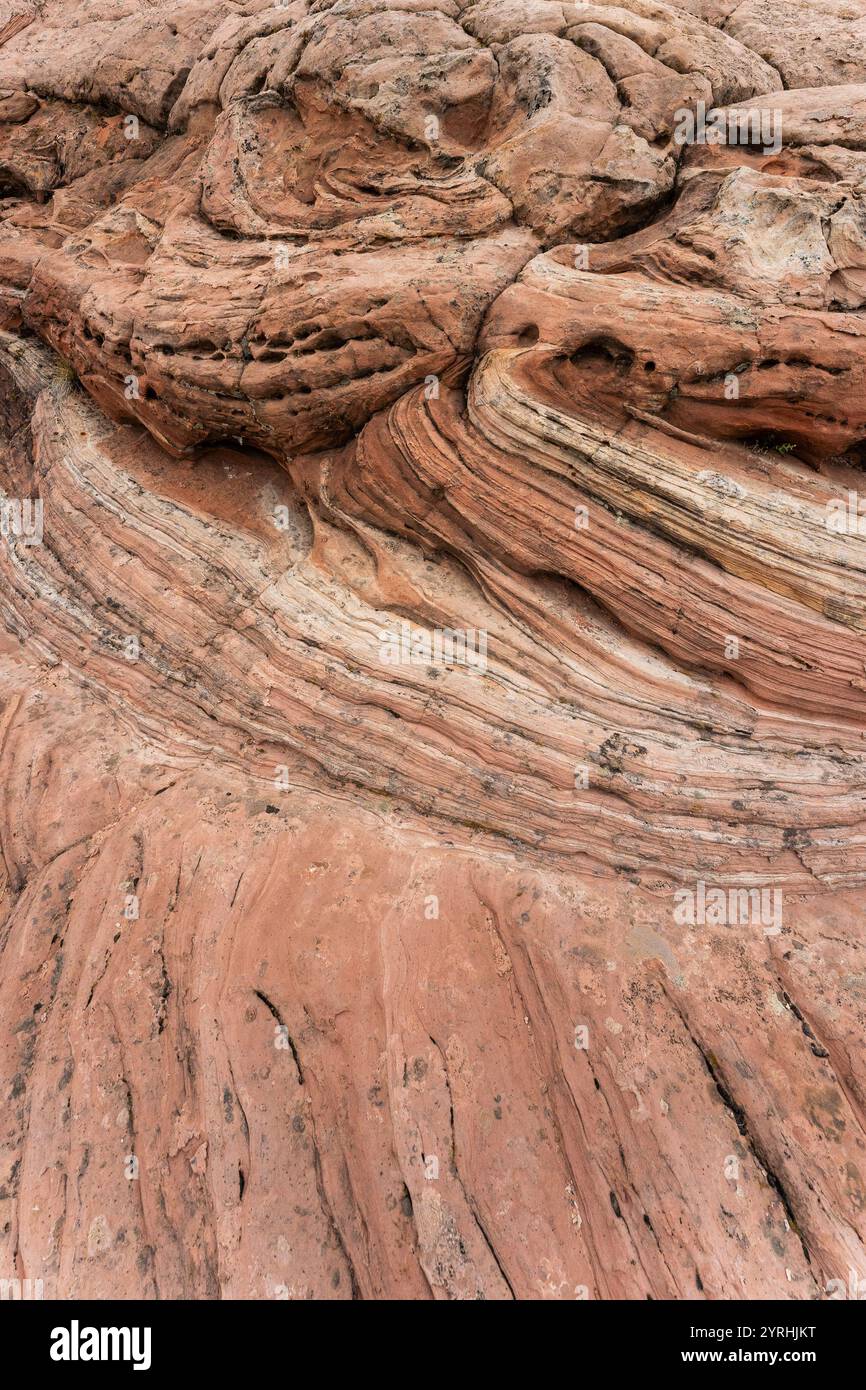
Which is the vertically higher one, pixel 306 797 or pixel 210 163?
pixel 210 163

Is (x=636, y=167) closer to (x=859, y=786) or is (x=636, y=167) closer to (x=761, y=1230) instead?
(x=859, y=786)

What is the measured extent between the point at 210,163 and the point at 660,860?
11011 mm

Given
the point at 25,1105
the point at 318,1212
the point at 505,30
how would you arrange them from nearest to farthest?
1. the point at 318,1212
2. the point at 25,1105
3. the point at 505,30

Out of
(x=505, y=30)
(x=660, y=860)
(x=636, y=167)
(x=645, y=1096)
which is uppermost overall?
(x=505, y=30)

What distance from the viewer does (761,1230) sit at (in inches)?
183

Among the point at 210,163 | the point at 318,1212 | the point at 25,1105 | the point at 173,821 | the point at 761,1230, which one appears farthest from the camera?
the point at 210,163

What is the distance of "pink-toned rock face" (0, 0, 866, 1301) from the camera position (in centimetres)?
502

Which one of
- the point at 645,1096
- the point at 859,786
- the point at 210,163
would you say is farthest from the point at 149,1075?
the point at 210,163

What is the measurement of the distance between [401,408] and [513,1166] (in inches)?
285

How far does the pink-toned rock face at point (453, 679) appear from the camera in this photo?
16.5ft

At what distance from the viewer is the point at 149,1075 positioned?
5.57 m

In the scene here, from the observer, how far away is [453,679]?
23.7 feet

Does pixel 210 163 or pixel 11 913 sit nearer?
pixel 11 913

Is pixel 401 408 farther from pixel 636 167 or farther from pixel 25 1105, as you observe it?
pixel 25 1105
